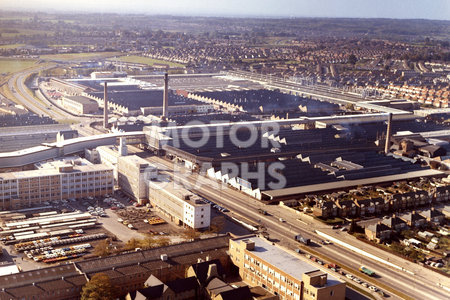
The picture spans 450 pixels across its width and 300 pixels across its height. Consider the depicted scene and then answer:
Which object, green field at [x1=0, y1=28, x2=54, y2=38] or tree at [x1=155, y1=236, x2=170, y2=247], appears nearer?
tree at [x1=155, y1=236, x2=170, y2=247]

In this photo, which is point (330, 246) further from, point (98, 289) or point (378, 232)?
point (98, 289)

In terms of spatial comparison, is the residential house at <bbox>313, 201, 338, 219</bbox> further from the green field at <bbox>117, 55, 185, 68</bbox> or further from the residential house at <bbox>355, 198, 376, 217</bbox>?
the green field at <bbox>117, 55, 185, 68</bbox>

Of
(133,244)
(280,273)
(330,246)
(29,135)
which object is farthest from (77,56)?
(280,273)

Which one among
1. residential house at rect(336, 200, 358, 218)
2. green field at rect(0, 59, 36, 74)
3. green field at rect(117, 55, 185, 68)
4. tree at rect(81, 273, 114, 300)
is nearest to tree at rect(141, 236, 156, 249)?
tree at rect(81, 273, 114, 300)

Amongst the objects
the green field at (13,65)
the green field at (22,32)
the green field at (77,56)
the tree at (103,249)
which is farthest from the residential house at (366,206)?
the green field at (77,56)

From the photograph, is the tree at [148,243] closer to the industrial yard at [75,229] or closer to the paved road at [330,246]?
the industrial yard at [75,229]

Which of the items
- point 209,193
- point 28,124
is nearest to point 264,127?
point 209,193

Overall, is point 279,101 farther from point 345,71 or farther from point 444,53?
point 444,53
